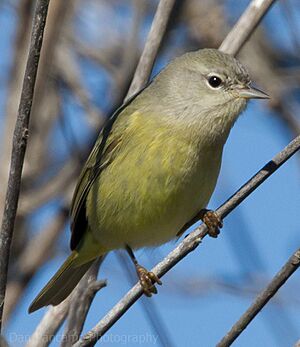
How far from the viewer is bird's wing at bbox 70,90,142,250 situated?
13.9 ft

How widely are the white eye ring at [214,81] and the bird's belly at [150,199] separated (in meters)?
0.41

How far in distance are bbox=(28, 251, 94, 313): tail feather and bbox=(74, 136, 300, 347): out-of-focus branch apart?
3.69 feet

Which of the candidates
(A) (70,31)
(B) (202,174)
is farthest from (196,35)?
(B) (202,174)

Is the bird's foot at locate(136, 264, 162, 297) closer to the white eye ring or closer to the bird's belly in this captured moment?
the bird's belly

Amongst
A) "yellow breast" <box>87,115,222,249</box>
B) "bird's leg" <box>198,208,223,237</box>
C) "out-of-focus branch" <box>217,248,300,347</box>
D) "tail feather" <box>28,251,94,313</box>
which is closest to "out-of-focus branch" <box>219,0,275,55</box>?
"yellow breast" <box>87,115,222,249</box>

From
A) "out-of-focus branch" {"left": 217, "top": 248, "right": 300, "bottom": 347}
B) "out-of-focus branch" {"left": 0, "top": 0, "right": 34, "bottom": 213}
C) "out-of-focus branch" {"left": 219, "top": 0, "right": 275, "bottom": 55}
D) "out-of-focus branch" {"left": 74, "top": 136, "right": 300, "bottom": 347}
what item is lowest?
"out-of-focus branch" {"left": 217, "top": 248, "right": 300, "bottom": 347}

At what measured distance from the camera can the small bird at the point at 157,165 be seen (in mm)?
3805

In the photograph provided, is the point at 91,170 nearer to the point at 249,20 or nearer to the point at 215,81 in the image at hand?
the point at 215,81

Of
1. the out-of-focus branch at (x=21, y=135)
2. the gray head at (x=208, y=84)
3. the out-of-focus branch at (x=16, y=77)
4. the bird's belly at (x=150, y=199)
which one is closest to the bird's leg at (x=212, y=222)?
the bird's belly at (x=150, y=199)

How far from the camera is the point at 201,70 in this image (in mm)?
4180

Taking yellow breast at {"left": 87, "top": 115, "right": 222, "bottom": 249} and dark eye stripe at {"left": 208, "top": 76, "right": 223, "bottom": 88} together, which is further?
dark eye stripe at {"left": 208, "top": 76, "right": 223, "bottom": 88}

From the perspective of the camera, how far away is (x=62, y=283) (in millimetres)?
4293

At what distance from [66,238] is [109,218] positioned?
1199 millimetres

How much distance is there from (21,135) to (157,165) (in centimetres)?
131
